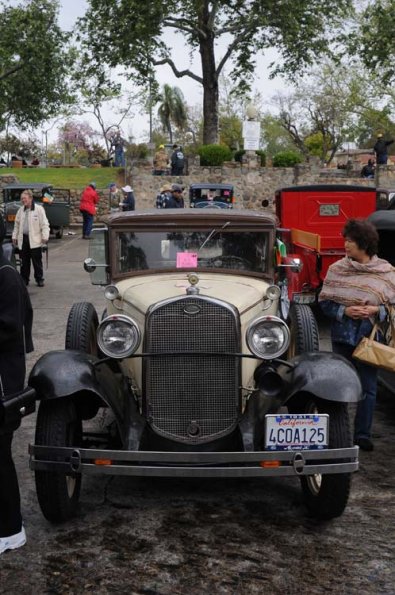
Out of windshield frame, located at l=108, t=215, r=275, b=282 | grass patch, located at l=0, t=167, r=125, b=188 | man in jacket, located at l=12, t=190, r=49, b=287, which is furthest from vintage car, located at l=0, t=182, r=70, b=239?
windshield frame, located at l=108, t=215, r=275, b=282

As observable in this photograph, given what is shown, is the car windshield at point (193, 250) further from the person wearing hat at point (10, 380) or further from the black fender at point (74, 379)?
the person wearing hat at point (10, 380)

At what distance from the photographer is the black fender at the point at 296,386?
4113mm

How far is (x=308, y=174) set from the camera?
3038 cm

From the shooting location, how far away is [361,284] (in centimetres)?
520


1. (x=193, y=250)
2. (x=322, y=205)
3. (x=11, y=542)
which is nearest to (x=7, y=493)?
(x=11, y=542)

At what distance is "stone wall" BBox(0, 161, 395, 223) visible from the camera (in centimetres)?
2891

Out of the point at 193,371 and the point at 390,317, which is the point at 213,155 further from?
the point at 193,371

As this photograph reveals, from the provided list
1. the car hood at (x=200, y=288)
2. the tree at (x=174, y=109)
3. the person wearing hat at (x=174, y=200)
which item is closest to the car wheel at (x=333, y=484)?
the car hood at (x=200, y=288)

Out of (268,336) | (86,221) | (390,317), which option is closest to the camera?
(268,336)

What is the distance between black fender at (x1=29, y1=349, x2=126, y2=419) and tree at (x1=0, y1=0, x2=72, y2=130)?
2393 cm

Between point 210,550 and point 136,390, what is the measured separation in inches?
40.8

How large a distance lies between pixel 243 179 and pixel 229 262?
24.8 metres

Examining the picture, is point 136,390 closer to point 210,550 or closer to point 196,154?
point 210,550

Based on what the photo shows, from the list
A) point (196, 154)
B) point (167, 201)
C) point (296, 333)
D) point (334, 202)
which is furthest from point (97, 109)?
point (296, 333)
